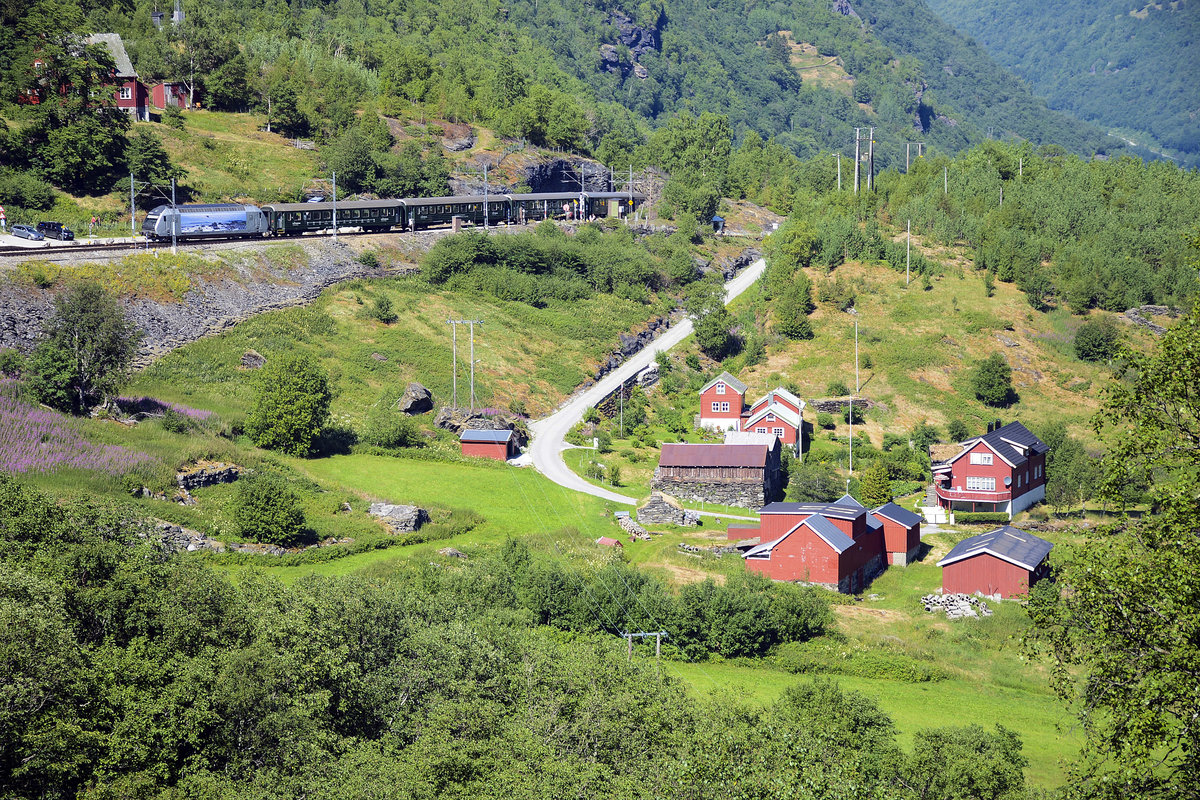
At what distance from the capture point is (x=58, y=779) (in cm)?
2436

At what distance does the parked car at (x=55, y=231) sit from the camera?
7681 centimetres

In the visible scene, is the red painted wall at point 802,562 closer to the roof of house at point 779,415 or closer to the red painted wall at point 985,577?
the red painted wall at point 985,577

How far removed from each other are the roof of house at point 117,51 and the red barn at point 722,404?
64.3m

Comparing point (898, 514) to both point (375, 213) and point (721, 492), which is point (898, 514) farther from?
point (375, 213)

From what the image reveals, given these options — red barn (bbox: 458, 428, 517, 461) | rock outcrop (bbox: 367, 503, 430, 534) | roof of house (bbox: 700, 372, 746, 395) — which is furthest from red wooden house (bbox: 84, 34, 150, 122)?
rock outcrop (bbox: 367, 503, 430, 534)

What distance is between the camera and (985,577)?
52969mm

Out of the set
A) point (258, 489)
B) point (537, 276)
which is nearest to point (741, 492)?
point (258, 489)

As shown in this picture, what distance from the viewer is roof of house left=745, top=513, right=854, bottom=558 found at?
177 feet

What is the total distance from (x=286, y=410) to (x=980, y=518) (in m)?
42.0

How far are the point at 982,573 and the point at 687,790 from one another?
3440 cm

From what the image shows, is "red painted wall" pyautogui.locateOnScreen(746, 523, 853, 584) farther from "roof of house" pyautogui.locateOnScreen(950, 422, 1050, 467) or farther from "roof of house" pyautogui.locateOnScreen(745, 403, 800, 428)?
"roof of house" pyautogui.locateOnScreen(745, 403, 800, 428)

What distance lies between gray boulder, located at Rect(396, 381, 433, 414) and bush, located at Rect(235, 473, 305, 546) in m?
22.2

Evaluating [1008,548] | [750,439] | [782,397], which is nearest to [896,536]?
[1008,548]

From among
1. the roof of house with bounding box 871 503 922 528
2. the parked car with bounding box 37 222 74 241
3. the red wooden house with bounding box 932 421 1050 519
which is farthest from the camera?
the parked car with bounding box 37 222 74 241
